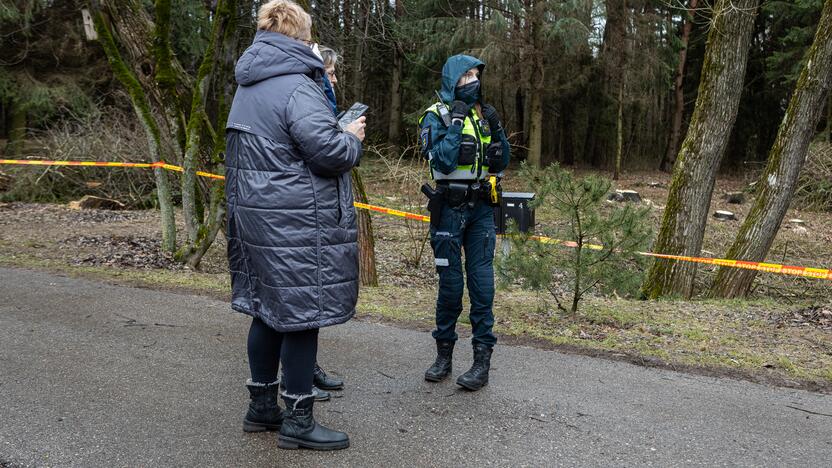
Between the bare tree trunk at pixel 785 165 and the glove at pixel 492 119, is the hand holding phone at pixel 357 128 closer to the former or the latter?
the glove at pixel 492 119

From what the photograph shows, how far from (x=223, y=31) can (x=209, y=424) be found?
666 cm

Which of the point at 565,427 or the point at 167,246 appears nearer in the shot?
the point at 565,427

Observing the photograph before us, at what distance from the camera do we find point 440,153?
171 inches

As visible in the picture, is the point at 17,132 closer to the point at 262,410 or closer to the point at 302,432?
the point at 262,410

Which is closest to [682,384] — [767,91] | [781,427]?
[781,427]

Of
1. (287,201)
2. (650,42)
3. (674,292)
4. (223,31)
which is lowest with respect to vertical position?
(674,292)

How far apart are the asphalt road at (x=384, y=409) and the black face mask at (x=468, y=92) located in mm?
1820

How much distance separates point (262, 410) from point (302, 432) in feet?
0.92

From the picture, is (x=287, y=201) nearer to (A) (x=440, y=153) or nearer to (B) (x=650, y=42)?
(A) (x=440, y=153)

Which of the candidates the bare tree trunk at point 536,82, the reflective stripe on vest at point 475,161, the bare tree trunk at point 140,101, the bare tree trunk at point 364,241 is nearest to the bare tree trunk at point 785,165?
the bare tree trunk at point 364,241

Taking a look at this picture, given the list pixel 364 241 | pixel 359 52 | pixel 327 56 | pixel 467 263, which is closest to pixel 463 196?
pixel 467 263

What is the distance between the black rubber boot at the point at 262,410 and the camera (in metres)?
3.64

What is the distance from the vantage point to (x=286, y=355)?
11.4 feet

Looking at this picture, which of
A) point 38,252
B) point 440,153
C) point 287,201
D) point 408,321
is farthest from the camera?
point 38,252
